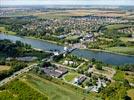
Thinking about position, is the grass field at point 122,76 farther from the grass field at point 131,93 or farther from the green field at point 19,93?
the green field at point 19,93

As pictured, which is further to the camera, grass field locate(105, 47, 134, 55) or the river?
grass field locate(105, 47, 134, 55)

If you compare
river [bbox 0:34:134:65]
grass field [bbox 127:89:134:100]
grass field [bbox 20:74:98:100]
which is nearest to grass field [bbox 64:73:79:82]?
grass field [bbox 20:74:98:100]

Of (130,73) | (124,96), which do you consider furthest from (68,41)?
(124,96)

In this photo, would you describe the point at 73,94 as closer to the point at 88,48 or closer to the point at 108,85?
the point at 108,85

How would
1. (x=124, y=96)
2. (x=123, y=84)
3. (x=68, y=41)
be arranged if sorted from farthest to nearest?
(x=68, y=41)
(x=123, y=84)
(x=124, y=96)

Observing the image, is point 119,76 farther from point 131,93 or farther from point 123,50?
point 123,50

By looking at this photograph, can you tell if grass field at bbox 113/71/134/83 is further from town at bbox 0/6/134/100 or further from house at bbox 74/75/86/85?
house at bbox 74/75/86/85

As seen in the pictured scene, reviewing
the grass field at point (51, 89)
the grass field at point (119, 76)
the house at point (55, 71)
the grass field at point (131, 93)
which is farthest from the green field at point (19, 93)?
the grass field at point (119, 76)

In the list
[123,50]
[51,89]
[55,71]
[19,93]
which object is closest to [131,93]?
[51,89]

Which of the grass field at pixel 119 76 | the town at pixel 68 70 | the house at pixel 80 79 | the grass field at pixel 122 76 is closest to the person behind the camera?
the town at pixel 68 70
